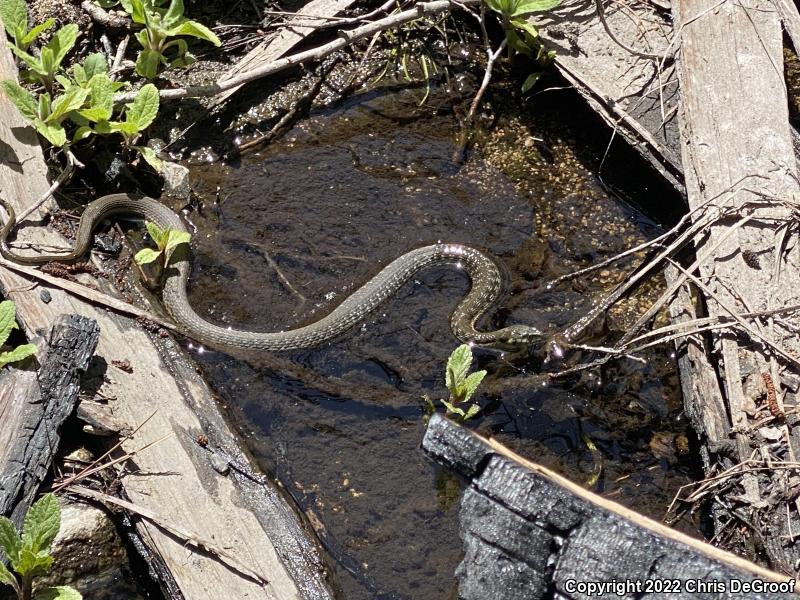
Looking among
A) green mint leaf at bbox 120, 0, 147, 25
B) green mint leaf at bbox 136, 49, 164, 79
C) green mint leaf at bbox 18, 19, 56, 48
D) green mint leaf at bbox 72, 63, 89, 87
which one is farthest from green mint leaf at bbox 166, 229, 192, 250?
green mint leaf at bbox 18, 19, 56, 48

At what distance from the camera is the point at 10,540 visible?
4.36 metres

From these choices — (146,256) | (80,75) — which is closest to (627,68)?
(146,256)

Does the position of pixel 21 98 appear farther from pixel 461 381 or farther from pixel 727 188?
pixel 727 188

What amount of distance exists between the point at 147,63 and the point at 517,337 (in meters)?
3.68

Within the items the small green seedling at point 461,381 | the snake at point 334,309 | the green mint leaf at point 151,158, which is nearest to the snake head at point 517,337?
the snake at point 334,309

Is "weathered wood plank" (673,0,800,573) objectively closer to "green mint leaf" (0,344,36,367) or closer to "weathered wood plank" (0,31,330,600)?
"weathered wood plank" (0,31,330,600)

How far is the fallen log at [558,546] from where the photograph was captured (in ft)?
11.8

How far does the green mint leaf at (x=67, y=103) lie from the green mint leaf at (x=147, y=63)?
26.5 inches

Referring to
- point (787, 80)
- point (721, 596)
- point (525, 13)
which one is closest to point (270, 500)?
point (721, 596)

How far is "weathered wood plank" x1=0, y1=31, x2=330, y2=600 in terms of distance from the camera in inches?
185

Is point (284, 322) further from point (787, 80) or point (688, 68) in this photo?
point (787, 80)

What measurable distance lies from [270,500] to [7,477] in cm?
149

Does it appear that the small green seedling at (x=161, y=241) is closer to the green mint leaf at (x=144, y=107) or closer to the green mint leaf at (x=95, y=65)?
the green mint leaf at (x=144, y=107)

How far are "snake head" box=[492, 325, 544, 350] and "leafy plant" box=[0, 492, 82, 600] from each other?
322cm
